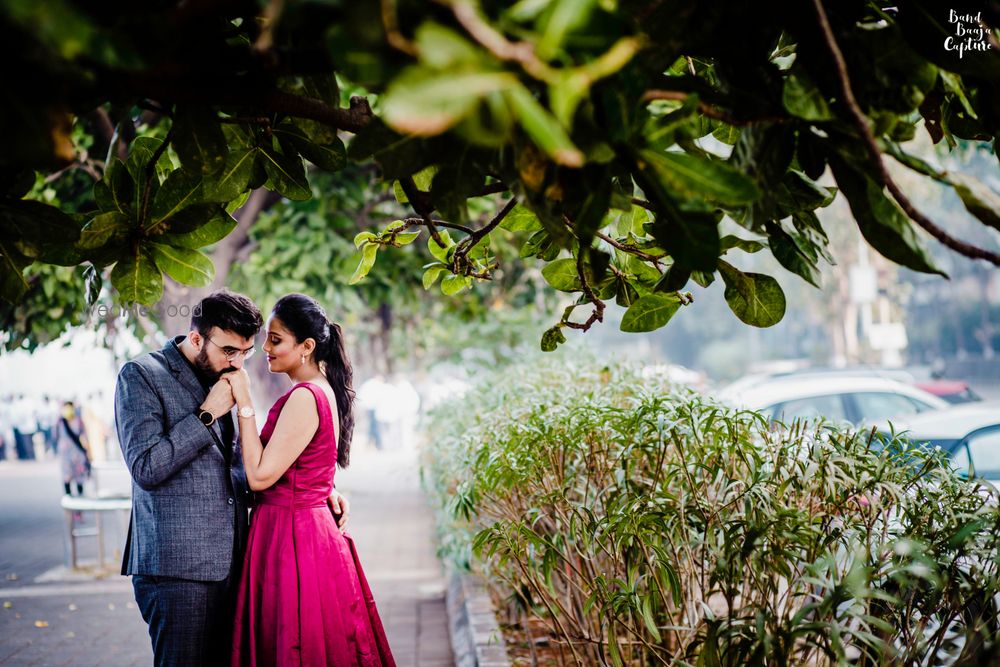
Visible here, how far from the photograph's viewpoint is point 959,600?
6.92 feet

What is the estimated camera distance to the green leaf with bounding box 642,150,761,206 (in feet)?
3.46

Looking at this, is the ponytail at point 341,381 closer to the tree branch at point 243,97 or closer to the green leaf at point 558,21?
the tree branch at point 243,97

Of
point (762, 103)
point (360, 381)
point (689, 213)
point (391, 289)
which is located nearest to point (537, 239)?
point (762, 103)

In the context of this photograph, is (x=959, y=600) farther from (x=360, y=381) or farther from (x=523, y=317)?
(x=360, y=381)

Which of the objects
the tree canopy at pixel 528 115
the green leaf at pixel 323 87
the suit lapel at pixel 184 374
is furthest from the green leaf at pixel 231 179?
the suit lapel at pixel 184 374

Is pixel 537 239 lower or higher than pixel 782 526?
higher

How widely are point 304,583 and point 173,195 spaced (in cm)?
188

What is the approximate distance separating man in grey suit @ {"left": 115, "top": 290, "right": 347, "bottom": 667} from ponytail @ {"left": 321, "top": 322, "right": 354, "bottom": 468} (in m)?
0.40

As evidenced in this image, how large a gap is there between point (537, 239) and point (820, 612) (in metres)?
1.06

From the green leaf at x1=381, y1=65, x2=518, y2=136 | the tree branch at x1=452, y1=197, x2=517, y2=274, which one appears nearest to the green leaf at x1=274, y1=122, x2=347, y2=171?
the tree branch at x1=452, y1=197, x2=517, y2=274

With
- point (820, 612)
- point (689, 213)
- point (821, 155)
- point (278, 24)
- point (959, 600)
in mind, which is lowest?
point (959, 600)

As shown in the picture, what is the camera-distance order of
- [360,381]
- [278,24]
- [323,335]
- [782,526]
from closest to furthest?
1. [278,24]
2. [782,526]
3. [323,335]
4. [360,381]

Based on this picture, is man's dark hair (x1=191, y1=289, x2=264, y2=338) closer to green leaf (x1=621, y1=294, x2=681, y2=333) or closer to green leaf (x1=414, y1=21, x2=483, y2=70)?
green leaf (x1=621, y1=294, x2=681, y2=333)

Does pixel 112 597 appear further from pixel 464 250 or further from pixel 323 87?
pixel 323 87
